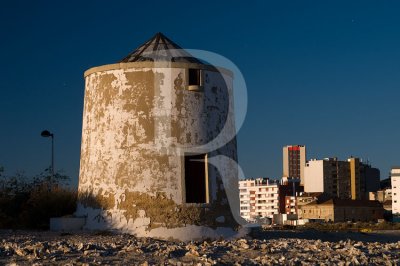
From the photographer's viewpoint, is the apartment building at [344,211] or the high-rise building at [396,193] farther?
the high-rise building at [396,193]

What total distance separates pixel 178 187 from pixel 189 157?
36.6 inches

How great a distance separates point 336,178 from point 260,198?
64.3 feet

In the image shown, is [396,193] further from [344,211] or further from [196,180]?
[196,180]

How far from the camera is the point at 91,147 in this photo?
1852 centimetres

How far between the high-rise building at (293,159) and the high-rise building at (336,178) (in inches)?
961

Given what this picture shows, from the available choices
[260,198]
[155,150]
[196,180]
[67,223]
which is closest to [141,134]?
[155,150]

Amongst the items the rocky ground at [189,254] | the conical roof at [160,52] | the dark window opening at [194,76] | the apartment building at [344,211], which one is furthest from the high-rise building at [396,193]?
the rocky ground at [189,254]

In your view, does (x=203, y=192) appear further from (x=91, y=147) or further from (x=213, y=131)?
(x=91, y=147)

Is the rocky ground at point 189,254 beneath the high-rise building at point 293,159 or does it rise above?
beneath

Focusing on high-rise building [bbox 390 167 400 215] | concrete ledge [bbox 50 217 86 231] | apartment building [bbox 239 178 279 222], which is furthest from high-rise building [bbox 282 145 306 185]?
concrete ledge [bbox 50 217 86 231]

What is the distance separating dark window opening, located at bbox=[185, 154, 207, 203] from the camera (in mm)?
18281

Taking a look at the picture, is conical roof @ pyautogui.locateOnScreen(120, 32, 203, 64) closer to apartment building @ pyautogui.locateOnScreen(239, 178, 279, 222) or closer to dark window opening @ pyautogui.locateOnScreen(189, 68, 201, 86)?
dark window opening @ pyautogui.locateOnScreen(189, 68, 201, 86)

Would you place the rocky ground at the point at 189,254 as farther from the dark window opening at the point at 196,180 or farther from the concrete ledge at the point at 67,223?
the dark window opening at the point at 196,180

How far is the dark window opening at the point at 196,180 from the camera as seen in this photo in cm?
1828
